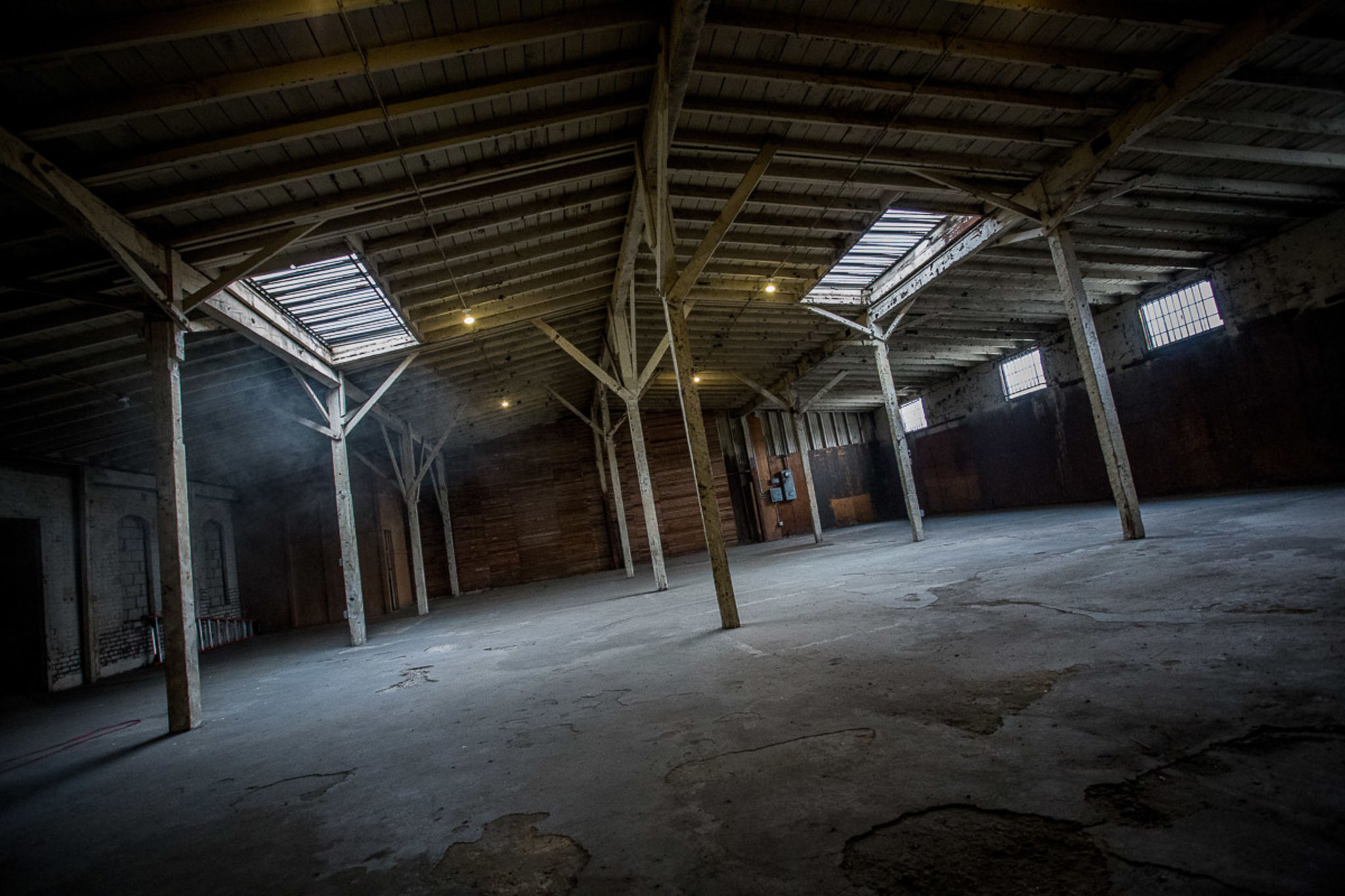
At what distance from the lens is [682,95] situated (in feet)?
16.1

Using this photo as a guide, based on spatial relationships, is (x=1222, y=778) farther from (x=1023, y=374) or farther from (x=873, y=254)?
(x=1023, y=374)

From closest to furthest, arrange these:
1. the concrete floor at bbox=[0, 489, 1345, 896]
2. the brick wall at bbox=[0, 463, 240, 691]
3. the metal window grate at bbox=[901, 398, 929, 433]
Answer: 1. the concrete floor at bbox=[0, 489, 1345, 896]
2. the brick wall at bbox=[0, 463, 240, 691]
3. the metal window grate at bbox=[901, 398, 929, 433]

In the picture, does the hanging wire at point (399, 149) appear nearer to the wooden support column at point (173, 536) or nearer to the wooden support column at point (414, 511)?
the wooden support column at point (173, 536)

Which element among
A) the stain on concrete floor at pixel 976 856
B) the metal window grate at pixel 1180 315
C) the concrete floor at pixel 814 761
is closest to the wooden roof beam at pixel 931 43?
the concrete floor at pixel 814 761

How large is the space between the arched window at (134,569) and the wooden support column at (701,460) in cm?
1202

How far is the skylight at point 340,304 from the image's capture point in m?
6.77

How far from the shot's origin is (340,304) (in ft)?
25.4

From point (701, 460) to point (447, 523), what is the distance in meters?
12.9

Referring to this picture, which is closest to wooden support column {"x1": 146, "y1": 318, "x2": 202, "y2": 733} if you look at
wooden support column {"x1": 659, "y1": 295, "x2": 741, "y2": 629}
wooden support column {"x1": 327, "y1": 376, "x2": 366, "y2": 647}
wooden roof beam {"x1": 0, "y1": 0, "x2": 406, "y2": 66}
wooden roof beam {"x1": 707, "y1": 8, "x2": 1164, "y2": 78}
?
wooden roof beam {"x1": 0, "y1": 0, "x2": 406, "y2": 66}

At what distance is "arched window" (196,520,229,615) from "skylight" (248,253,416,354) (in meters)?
8.54

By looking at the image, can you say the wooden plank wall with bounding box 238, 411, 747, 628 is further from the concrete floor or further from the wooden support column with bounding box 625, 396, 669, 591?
the concrete floor

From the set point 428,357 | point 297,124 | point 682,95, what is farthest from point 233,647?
point 682,95

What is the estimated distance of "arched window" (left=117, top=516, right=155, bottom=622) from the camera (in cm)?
1065

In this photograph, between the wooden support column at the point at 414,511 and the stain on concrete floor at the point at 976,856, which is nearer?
the stain on concrete floor at the point at 976,856
